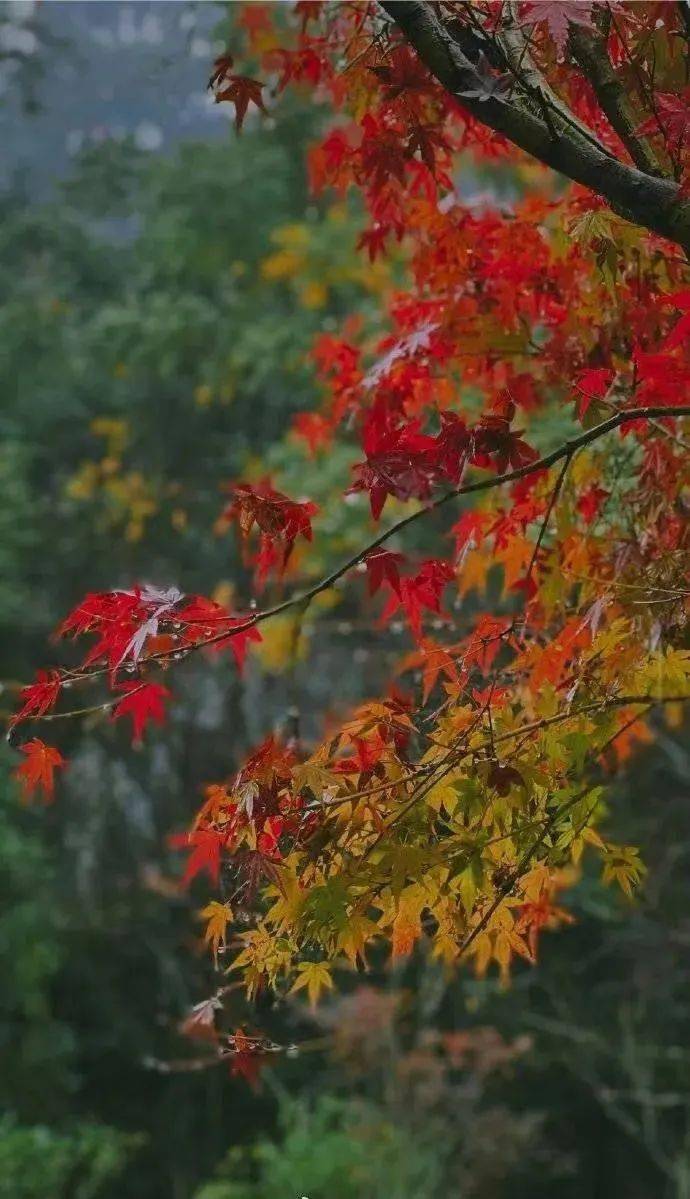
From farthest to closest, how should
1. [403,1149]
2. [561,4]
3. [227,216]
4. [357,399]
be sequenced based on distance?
[227,216] < [403,1149] < [357,399] < [561,4]

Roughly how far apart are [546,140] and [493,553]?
794 mm

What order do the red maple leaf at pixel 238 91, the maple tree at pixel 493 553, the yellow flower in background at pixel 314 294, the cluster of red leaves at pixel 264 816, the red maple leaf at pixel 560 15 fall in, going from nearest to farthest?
the red maple leaf at pixel 560 15 < the maple tree at pixel 493 553 < the cluster of red leaves at pixel 264 816 < the red maple leaf at pixel 238 91 < the yellow flower in background at pixel 314 294

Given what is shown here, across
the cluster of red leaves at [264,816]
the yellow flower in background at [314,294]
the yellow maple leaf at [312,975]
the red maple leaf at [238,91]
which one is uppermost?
the yellow flower in background at [314,294]

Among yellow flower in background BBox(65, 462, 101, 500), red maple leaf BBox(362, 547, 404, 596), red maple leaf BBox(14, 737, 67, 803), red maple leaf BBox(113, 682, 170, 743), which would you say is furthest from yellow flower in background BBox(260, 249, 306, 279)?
red maple leaf BBox(362, 547, 404, 596)

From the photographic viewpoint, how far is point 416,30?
108 cm

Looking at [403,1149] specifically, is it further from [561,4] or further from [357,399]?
[561,4]

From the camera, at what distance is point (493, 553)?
180cm

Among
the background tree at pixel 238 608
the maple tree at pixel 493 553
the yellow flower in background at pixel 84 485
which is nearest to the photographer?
the maple tree at pixel 493 553

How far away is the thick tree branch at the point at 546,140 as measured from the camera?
107 cm

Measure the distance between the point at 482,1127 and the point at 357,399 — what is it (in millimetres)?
3527

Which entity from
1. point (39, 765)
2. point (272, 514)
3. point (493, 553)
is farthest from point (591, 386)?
point (39, 765)

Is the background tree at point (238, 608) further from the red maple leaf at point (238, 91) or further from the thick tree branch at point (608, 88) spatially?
the thick tree branch at point (608, 88)

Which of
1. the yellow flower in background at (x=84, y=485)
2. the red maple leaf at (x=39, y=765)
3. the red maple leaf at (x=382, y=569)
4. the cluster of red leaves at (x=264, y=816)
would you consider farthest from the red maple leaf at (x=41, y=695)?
the yellow flower in background at (x=84, y=485)

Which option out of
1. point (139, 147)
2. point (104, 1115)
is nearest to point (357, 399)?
point (104, 1115)
